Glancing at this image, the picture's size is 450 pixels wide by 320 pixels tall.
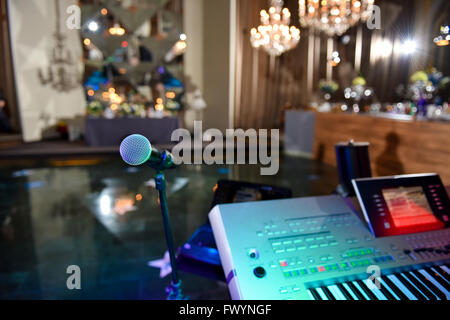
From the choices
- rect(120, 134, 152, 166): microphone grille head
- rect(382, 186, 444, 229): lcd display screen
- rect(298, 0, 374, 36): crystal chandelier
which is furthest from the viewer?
rect(298, 0, 374, 36): crystal chandelier

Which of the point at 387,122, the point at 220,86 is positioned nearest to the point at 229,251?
the point at 387,122

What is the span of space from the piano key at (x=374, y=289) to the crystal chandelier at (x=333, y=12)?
14.4 feet

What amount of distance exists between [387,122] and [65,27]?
21.3ft

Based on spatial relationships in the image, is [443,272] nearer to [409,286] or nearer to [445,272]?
[445,272]

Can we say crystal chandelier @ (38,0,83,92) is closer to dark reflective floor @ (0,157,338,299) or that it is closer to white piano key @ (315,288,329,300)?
dark reflective floor @ (0,157,338,299)

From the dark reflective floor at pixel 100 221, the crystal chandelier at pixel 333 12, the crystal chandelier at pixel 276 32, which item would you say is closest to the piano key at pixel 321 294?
the dark reflective floor at pixel 100 221

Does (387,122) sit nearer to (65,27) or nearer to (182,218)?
(182,218)

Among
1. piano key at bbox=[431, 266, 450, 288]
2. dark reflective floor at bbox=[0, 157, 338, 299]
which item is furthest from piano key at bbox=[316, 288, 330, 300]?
dark reflective floor at bbox=[0, 157, 338, 299]

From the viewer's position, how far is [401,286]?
710 millimetres

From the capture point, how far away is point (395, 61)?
723 cm

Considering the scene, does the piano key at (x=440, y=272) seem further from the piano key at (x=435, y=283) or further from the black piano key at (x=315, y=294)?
the black piano key at (x=315, y=294)

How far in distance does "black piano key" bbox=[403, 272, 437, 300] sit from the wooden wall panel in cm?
197

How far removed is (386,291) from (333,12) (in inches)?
185

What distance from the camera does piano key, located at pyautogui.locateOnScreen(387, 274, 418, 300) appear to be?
0.69 m
